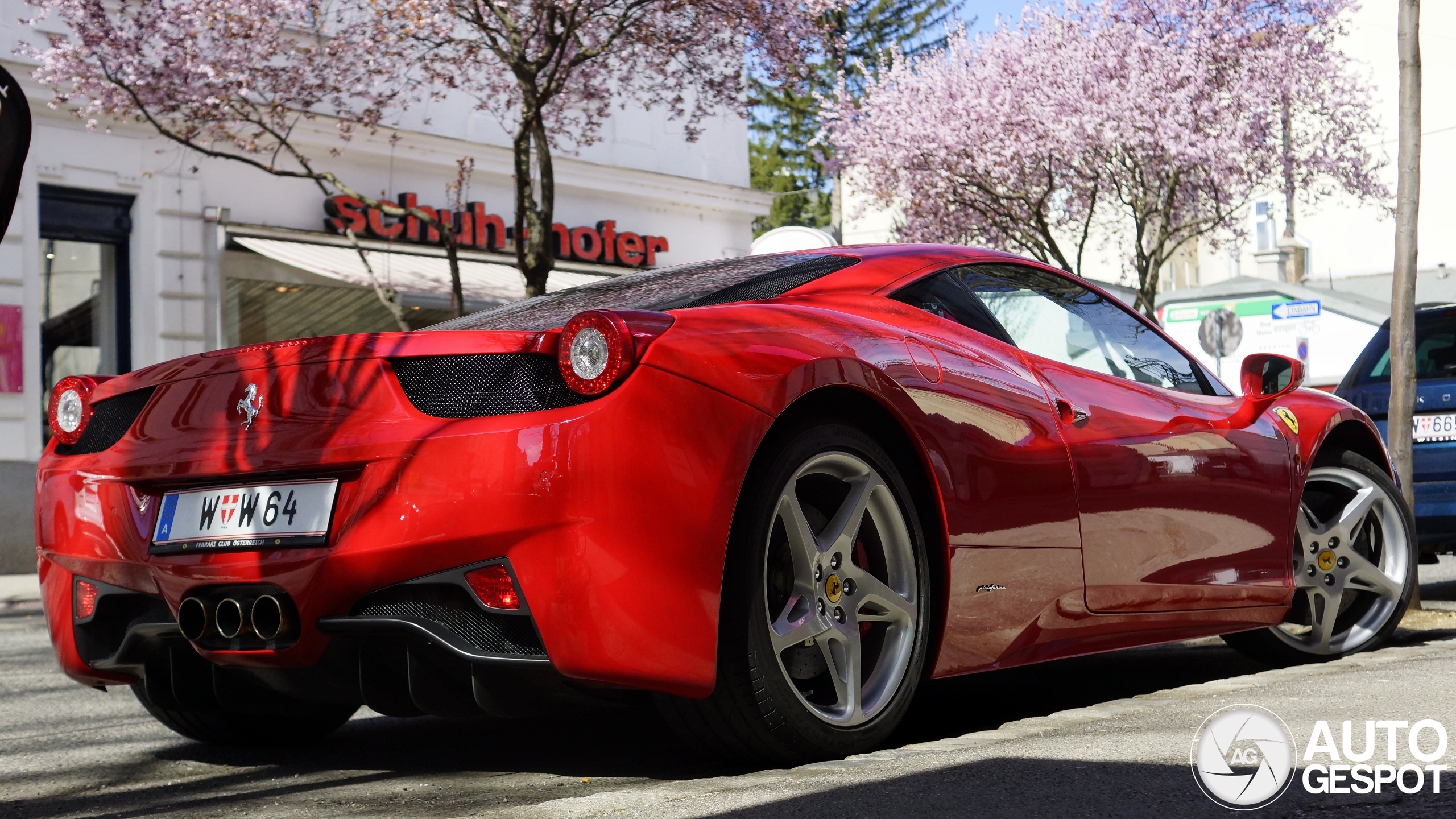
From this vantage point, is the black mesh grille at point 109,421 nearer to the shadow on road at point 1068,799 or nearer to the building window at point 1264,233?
the shadow on road at point 1068,799

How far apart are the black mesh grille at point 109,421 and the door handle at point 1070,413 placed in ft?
7.29

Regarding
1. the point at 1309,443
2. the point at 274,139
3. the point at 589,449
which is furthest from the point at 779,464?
the point at 274,139

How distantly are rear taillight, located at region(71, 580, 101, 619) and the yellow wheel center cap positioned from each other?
1.64 metres

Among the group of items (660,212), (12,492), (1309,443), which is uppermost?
(660,212)

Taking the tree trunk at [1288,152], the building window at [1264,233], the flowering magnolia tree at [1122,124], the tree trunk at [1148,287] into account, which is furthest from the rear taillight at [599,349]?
the building window at [1264,233]

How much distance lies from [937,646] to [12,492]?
13488mm

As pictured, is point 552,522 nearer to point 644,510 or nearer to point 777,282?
point 644,510

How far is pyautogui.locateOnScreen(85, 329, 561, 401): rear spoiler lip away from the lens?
305 cm

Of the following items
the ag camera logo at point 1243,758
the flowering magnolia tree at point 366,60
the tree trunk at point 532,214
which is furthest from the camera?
the flowering magnolia tree at point 366,60

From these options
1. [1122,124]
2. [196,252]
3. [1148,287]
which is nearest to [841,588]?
[196,252]

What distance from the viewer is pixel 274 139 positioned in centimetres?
1727

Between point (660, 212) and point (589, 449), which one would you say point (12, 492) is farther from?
point (589, 449)

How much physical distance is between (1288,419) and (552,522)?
10.1 feet

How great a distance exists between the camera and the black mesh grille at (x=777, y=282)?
3.67 metres
